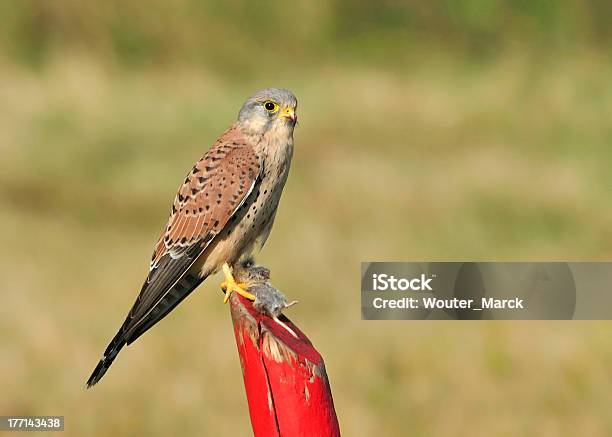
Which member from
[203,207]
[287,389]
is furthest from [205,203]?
[287,389]

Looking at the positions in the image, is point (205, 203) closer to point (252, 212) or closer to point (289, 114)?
point (252, 212)

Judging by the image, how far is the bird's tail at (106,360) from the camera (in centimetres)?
482

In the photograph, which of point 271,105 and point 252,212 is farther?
point 252,212

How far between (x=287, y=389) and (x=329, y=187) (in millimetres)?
8268

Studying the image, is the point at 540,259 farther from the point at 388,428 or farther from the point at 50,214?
the point at 50,214

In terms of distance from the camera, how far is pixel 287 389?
13.7 ft

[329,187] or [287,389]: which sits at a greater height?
[329,187]

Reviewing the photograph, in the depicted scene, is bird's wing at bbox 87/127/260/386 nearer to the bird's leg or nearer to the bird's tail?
the bird's leg

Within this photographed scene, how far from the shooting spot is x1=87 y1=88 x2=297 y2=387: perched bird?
557 centimetres

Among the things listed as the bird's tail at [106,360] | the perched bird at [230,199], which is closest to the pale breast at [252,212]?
the perched bird at [230,199]

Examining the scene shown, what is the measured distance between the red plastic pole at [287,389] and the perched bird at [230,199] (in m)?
1.16

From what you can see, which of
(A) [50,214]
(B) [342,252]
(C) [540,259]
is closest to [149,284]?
(B) [342,252]

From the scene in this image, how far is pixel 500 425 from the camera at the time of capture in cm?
847

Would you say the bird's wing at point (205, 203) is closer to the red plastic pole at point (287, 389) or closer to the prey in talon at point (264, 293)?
the prey in talon at point (264, 293)
